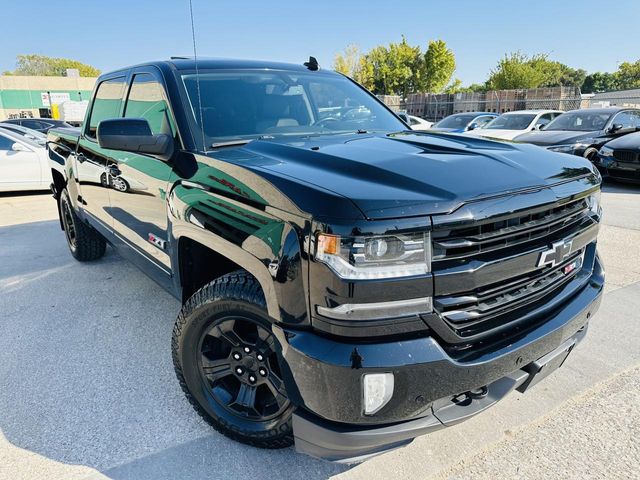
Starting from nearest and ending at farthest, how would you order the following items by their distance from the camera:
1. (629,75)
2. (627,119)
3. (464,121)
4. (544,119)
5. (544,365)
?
(544,365), (627,119), (544,119), (464,121), (629,75)

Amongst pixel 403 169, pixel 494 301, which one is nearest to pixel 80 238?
pixel 403 169

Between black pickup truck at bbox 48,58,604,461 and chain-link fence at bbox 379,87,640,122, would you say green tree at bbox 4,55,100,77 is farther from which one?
black pickup truck at bbox 48,58,604,461

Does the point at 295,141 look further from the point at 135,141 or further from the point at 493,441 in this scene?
the point at 493,441

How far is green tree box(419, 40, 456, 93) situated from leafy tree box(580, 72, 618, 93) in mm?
55223

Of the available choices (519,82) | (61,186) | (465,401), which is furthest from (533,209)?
(519,82)

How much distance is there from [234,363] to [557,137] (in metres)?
9.78

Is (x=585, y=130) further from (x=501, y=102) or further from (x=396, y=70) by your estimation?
(x=396, y=70)

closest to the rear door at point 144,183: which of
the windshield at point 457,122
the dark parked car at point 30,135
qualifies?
the dark parked car at point 30,135

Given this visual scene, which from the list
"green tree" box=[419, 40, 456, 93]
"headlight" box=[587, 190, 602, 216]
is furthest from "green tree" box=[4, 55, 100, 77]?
"headlight" box=[587, 190, 602, 216]

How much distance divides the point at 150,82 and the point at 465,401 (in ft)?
8.32

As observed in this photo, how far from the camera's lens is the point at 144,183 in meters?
2.78

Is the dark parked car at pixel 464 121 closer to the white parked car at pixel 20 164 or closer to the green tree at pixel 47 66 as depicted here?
the white parked car at pixel 20 164

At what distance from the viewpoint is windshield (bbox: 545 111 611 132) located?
10195 millimetres

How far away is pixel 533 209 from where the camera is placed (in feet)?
5.83
